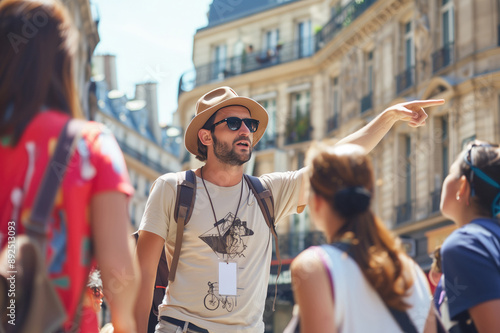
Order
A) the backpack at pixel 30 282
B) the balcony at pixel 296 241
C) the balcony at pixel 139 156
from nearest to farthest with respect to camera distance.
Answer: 1. the backpack at pixel 30 282
2. the balcony at pixel 296 241
3. the balcony at pixel 139 156

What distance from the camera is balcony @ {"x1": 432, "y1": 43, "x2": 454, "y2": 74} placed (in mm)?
19422

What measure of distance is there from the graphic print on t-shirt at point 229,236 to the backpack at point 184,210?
0.15 m

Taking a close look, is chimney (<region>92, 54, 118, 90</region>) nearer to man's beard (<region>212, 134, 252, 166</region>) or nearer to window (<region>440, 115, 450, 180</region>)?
window (<region>440, 115, 450, 180</region>)

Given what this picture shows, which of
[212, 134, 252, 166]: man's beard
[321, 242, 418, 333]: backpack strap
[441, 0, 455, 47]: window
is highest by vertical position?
[441, 0, 455, 47]: window

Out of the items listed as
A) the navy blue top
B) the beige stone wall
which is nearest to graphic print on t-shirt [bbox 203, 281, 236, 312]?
the navy blue top

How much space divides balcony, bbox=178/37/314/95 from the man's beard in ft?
79.9

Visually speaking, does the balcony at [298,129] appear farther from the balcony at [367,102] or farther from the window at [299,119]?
the balcony at [367,102]

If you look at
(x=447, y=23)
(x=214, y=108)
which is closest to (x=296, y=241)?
(x=447, y=23)

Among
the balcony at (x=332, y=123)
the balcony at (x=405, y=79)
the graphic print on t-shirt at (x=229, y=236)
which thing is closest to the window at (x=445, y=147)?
the balcony at (x=405, y=79)

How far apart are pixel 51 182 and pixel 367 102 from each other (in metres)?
22.5

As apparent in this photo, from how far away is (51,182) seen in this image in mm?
2129

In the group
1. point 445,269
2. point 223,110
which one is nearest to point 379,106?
point 223,110

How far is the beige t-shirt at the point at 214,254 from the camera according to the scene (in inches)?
157

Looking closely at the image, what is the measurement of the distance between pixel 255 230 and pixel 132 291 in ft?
6.59
